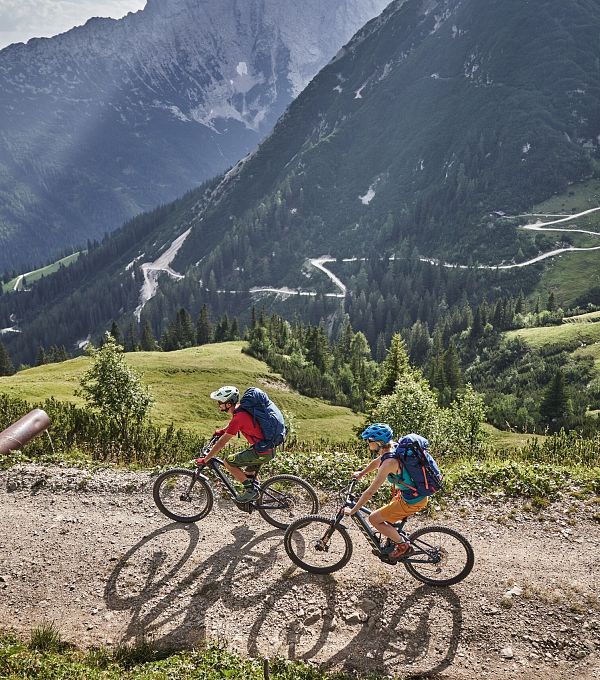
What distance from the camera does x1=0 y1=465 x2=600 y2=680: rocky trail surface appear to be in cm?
1104

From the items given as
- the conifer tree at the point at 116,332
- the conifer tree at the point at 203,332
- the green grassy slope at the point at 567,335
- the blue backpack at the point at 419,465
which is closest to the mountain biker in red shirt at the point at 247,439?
the blue backpack at the point at 419,465

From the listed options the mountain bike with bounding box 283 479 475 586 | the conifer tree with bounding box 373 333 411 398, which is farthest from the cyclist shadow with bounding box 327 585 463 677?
the conifer tree with bounding box 373 333 411 398

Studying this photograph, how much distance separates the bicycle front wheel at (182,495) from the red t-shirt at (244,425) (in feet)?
9.04

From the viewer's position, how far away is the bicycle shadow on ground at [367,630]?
1084 cm

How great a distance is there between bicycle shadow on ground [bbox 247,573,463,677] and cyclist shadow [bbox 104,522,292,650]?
1.05 m

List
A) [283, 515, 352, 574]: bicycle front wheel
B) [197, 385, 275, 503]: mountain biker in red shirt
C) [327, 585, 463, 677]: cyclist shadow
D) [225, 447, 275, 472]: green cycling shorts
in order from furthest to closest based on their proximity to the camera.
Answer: [225, 447, 275, 472]: green cycling shorts
[197, 385, 275, 503]: mountain biker in red shirt
[283, 515, 352, 574]: bicycle front wheel
[327, 585, 463, 677]: cyclist shadow

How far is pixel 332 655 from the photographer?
36.1ft

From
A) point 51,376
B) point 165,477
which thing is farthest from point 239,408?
point 51,376

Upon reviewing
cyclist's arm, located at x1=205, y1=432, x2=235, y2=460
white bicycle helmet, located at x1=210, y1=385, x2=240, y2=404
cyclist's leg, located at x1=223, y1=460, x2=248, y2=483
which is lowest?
cyclist's leg, located at x1=223, y1=460, x2=248, y2=483

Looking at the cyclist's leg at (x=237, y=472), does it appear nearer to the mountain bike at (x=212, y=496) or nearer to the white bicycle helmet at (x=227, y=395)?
the mountain bike at (x=212, y=496)

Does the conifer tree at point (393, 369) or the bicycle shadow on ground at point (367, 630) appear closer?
the bicycle shadow on ground at point (367, 630)

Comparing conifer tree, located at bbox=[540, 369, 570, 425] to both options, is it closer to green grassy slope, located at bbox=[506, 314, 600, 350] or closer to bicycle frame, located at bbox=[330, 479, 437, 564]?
green grassy slope, located at bbox=[506, 314, 600, 350]

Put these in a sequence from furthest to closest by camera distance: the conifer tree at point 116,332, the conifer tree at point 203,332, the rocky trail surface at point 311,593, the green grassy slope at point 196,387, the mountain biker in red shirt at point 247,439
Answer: the conifer tree at point 203,332
the conifer tree at point 116,332
the green grassy slope at point 196,387
the mountain biker in red shirt at point 247,439
the rocky trail surface at point 311,593

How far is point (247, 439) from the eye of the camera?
14.6 metres
